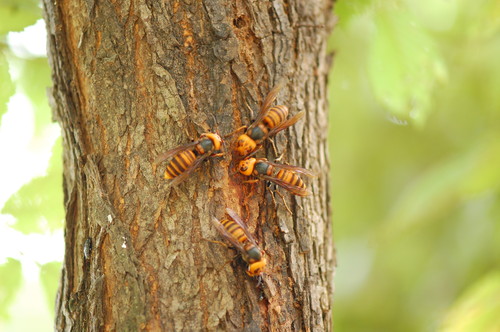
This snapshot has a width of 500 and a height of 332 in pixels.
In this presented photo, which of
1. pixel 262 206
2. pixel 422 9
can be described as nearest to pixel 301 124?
pixel 262 206

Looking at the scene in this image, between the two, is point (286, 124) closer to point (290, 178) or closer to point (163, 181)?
point (290, 178)

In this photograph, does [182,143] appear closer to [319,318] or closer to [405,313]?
[319,318]

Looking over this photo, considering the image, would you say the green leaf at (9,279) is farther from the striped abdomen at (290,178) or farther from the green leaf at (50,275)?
the striped abdomen at (290,178)

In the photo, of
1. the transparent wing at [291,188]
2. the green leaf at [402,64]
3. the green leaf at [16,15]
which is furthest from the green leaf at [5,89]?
the green leaf at [402,64]

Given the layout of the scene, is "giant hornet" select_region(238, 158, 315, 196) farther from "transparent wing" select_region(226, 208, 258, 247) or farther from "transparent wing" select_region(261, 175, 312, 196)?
"transparent wing" select_region(226, 208, 258, 247)

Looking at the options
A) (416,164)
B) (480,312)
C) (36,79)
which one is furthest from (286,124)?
(416,164)
